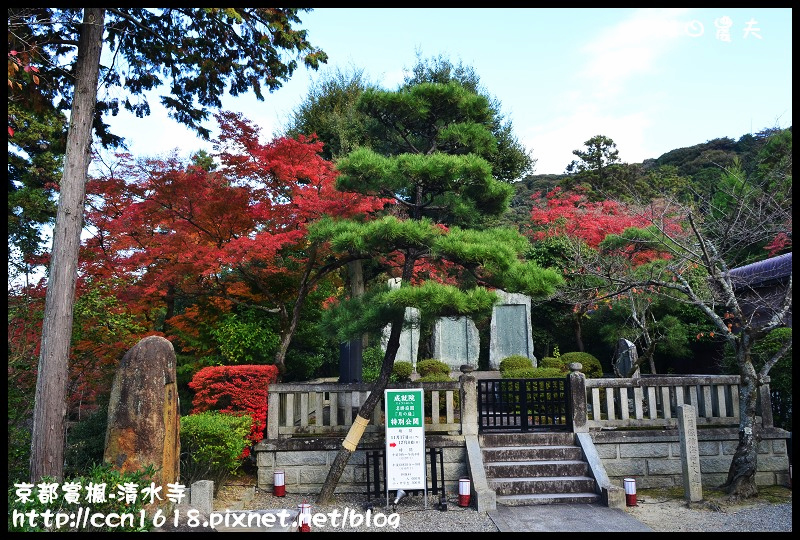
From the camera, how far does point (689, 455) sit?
25.6 ft

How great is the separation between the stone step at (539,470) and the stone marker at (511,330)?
6.84 m

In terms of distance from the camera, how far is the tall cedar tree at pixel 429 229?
7629 millimetres

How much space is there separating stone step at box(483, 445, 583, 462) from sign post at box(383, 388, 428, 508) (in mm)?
1355

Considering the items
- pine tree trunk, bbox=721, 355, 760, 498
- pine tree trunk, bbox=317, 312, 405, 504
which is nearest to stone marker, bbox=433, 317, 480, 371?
pine tree trunk, bbox=317, 312, 405, 504

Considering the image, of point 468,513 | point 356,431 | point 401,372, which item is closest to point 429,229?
point 356,431

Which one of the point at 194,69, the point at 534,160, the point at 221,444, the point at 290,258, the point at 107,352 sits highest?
the point at 534,160

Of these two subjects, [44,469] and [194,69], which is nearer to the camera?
[44,469]

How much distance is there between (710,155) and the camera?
113 feet

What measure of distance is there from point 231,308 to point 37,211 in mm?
6470

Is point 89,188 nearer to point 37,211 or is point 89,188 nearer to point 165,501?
point 37,211

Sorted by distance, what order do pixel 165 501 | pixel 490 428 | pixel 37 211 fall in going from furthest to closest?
pixel 37 211 < pixel 490 428 < pixel 165 501

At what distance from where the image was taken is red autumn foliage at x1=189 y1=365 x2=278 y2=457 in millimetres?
9188

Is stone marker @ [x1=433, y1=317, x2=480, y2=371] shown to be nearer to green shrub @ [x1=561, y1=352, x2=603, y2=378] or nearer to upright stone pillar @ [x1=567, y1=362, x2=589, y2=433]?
green shrub @ [x1=561, y1=352, x2=603, y2=378]

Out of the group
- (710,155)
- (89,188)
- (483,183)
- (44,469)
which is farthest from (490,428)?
(710,155)
